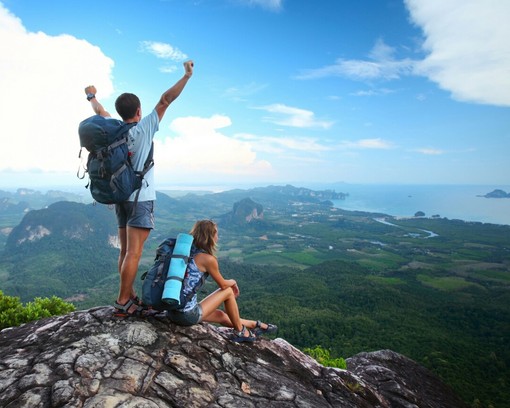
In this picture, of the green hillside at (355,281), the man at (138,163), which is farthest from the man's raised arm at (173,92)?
the green hillside at (355,281)

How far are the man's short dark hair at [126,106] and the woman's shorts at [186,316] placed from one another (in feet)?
10.6

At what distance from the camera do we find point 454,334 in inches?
2422

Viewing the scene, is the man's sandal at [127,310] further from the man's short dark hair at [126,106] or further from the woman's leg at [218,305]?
the man's short dark hair at [126,106]

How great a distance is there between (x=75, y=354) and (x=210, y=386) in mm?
1963

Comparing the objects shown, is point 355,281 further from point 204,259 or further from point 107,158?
point 107,158

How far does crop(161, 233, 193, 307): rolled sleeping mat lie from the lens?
4473 mm

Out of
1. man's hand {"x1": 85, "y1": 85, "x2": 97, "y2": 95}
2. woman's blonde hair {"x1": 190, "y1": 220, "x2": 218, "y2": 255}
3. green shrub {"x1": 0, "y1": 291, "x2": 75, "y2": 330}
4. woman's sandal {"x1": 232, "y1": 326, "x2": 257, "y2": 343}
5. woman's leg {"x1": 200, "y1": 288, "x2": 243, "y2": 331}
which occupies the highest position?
man's hand {"x1": 85, "y1": 85, "x2": 97, "y2": 95}

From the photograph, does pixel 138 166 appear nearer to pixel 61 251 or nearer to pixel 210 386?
A: pixel 210 386

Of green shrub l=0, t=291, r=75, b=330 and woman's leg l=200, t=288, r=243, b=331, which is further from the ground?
woman's leg l=200, t=288, r=243, b=331

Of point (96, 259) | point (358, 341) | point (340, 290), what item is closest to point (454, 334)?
point (358, 341)

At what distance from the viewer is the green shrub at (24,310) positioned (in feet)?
28.4

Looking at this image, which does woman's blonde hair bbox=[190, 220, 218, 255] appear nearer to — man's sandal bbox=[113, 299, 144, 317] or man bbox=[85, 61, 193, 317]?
man bbox=[85, 61, 193, 317]

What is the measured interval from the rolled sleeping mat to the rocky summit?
2.84 ft

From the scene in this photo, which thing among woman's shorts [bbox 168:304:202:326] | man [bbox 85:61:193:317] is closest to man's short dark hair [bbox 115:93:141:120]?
man [bbox 85:61:193:317]
